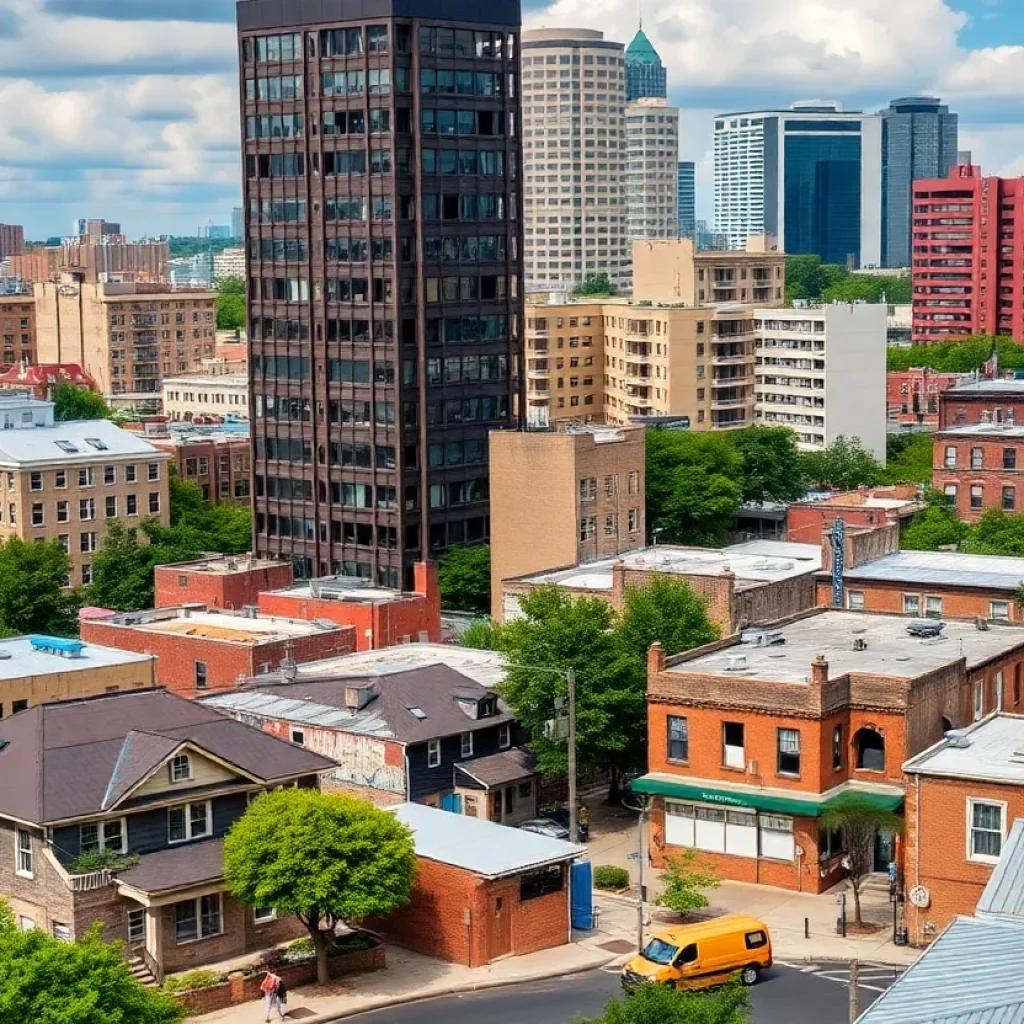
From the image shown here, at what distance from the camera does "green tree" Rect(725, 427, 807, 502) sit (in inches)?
6516

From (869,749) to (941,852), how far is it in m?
8.59

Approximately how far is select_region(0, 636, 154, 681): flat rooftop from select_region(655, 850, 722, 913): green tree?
87.9 ft

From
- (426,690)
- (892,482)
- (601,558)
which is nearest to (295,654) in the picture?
(426,690)

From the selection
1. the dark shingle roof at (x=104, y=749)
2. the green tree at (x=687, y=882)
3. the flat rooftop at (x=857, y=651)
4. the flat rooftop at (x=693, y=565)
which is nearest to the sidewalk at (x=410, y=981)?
the green tree at (x=687, y=882)

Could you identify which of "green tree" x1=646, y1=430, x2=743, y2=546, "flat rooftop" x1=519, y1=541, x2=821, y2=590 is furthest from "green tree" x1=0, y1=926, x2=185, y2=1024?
"green tree" x1=646, y1=430, x2=743, y2=546

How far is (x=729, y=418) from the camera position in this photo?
19875 centimetres

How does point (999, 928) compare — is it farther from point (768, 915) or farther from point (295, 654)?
point (295, 654)

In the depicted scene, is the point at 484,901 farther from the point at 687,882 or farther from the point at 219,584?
the point at 219,584

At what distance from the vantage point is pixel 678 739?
7300 cm

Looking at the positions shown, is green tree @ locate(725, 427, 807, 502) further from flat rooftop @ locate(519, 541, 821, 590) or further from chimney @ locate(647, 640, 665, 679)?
chimney @ locate(647, 640, 665, 679)

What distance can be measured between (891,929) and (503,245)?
81978 mm

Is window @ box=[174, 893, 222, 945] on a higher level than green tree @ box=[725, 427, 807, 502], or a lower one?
lower

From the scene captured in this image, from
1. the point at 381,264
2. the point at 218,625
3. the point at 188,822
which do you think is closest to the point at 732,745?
the point at 188,822

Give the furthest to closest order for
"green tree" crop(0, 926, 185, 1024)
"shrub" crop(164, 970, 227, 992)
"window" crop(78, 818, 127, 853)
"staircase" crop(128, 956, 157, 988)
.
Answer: "window" crop(78, 818, 127, 853), "staircase" crop(128, 956, 157, 988), "shrub" crop(164, 970, 227, 992), "green tree" crop(0, 926, 185, 1024)
